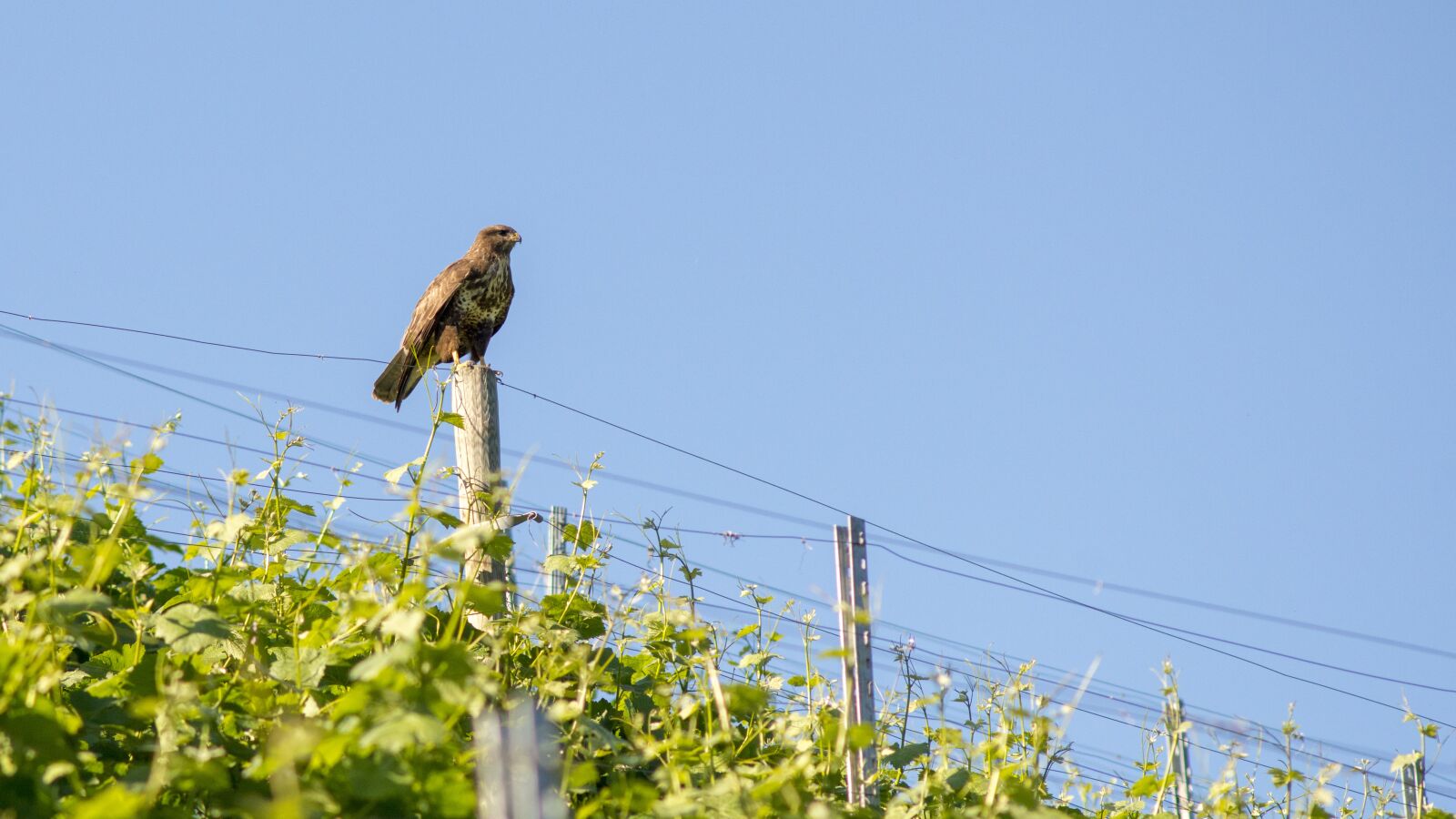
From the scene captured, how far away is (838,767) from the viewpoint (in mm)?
2895

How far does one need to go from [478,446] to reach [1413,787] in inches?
96.1

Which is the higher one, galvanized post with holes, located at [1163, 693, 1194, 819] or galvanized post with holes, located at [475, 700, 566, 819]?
galvanized post with holes, located at [1163, 693, 1194, 819]

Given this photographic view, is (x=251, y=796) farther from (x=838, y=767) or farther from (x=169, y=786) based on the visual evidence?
(x=838, y=767)

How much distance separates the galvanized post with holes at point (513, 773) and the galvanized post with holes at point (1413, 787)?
2.11 metres

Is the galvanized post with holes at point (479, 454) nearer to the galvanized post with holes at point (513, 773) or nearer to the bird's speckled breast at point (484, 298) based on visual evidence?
the galvanized post with holes at point (513, 773)

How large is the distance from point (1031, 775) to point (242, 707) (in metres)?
1.51

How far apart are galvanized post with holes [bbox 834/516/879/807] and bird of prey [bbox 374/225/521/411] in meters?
3.59

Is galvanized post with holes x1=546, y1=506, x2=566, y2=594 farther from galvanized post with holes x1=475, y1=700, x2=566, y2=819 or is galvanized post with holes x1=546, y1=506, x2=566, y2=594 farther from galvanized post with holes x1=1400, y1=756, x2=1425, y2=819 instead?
galvanized post with holes x1=1400, y1=756, x2=1425, y2=819

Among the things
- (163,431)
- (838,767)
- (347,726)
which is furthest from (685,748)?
(163,431)

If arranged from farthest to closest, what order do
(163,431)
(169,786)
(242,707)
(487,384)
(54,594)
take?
(487,384)
(163,431)
(242,707)
(54,594)
(169,786)

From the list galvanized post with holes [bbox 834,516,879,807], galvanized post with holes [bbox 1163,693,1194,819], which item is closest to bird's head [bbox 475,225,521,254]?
galvanized post with holes [bbox 834,516,879,807]

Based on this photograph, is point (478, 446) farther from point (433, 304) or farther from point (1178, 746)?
point (433, 304)

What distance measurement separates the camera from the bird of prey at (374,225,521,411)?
682cm

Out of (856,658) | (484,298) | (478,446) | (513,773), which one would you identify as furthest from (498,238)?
(513,773)
